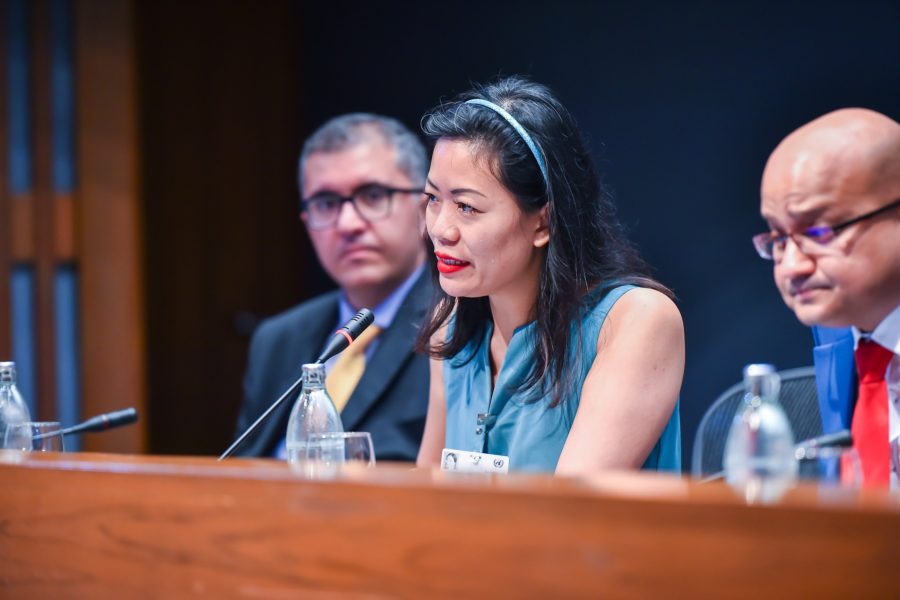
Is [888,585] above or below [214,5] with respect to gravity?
below

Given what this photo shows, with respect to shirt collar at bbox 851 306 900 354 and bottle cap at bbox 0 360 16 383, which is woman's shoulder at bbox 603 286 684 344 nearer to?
shirt collar at bbox 851 306 900 354

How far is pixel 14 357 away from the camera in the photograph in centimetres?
398

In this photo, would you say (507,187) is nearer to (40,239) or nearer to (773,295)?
(773,295)

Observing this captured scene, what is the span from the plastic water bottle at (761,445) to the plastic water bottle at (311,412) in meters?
0.82

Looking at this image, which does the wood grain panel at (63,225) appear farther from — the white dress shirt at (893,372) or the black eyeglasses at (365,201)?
the white dress shirt at (893,372)

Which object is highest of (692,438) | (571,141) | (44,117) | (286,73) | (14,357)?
(286,73)

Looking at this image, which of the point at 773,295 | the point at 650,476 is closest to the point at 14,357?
the point at 773,295

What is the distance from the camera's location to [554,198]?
208 centimetres

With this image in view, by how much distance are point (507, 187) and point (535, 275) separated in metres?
0.20

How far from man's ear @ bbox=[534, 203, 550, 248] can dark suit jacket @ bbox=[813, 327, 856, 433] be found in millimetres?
547

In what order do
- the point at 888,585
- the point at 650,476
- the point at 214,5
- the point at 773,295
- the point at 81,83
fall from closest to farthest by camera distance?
1. the point at 888,585
2. the point at 650,476
3. the point at 773,295
4. the point at 81,83
5. the point at 214,5

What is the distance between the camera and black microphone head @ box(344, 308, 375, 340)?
195 cm

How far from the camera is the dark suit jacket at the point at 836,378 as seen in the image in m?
1.86

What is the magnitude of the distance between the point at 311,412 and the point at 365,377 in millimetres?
989
